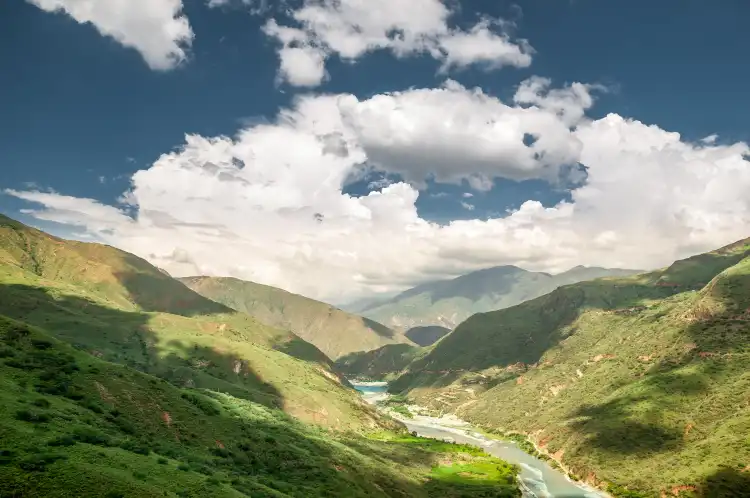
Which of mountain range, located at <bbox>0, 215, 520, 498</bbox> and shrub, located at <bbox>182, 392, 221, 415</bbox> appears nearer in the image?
mountain range, located at <bbox>0, 215, 520, 498</bbox>

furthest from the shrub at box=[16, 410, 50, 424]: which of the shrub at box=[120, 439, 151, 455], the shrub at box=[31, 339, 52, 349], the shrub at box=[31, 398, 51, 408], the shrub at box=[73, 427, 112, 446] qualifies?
the shrub at box=[31, 339, 52, 349]

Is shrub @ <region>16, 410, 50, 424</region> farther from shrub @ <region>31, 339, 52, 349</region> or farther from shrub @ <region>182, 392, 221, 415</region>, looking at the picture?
shrub @ <region>182, 392, 221, 415</region>

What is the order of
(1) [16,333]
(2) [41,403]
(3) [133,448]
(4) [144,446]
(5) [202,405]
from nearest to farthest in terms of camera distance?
1. (3) [133,448]
2. (2) [41,403]
3. (4) [144,446]
4. (1) [16,333]
5. (5) [202,405]

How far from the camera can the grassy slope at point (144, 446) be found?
109 ft

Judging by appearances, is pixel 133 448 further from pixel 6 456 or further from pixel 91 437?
pixel 6 456

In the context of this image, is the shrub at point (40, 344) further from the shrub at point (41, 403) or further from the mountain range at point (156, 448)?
the shrub at point (41, 403)

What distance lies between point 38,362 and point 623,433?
183619mm

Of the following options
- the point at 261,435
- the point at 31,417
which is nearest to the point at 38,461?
the point at 31,417

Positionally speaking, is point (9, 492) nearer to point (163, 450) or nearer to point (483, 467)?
point (163, 450)

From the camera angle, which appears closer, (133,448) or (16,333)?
(133,448)

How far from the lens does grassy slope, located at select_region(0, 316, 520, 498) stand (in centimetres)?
3334

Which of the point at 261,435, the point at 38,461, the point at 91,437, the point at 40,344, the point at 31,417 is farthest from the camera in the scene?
the point at 261,435

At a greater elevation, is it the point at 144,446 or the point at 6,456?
the point at 6,456

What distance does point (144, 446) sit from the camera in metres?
49.2
